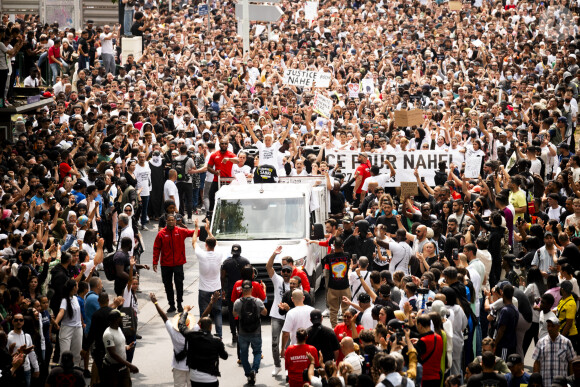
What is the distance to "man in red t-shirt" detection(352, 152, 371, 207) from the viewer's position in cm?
2212

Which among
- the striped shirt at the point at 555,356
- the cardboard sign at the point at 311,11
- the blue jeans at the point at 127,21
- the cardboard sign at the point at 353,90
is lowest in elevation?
the striped shirt at the point at 555,356

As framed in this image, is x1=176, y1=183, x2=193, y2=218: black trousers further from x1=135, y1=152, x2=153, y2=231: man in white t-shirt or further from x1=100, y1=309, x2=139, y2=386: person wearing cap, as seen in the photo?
x1=100, y1=309, x2=139, y2=386: person wearing cap

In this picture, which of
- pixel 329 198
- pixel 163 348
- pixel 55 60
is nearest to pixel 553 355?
pixel 163 348

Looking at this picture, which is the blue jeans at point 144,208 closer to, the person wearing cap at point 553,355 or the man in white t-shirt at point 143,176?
the man in white t-shirt at point 143,176

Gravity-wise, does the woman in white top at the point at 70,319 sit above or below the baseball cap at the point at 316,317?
below

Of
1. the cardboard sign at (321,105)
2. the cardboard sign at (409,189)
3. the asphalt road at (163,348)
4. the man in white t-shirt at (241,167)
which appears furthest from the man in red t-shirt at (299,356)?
the cardboard sign at (321,105)

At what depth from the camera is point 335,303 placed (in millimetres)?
16734

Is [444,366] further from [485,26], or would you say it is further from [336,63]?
[485,26]

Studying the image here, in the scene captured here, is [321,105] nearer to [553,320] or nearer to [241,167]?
[241,167]

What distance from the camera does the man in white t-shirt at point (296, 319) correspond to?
13664mm

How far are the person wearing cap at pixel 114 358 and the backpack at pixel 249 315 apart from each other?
5.86 ft

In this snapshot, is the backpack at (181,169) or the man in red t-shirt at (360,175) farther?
the backpack at (181,169)

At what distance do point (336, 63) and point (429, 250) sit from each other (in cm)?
1989

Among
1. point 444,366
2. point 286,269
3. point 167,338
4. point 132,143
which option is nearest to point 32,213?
point 167,338
